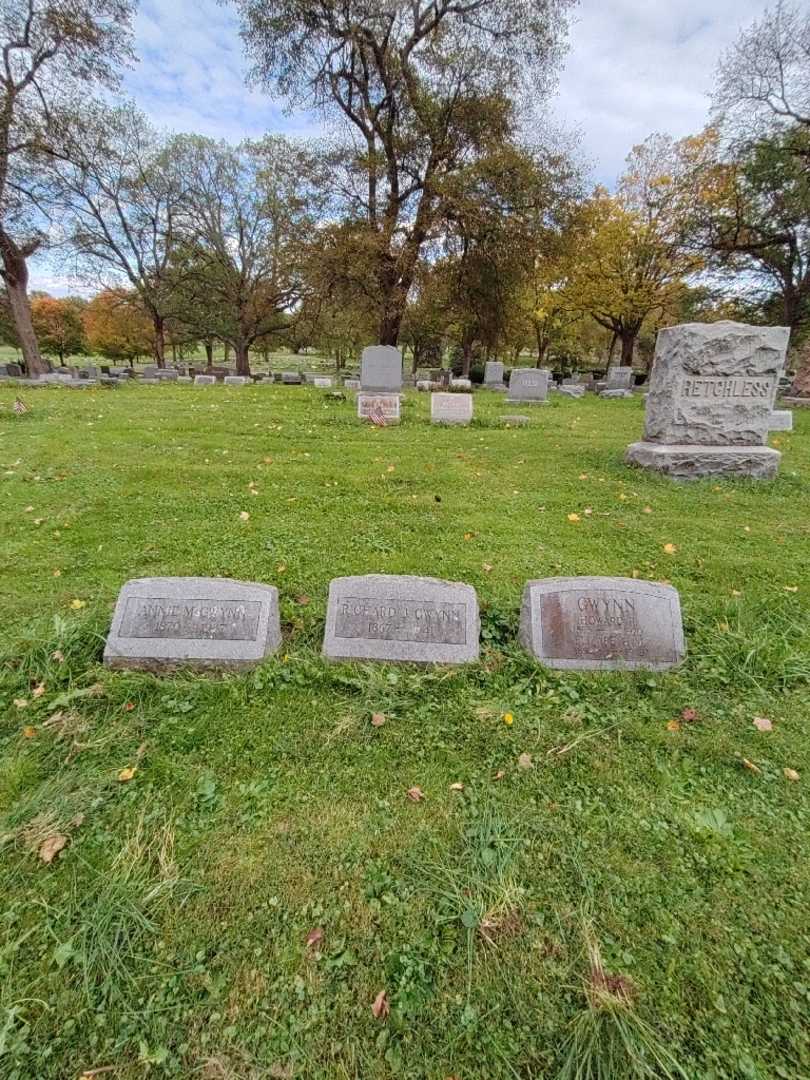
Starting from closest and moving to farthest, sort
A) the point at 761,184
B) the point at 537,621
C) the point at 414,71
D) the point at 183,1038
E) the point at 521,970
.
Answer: the point at 183,1038
the point at 521,970
the point at 537,621
the point at 414,71
the point at 761,184

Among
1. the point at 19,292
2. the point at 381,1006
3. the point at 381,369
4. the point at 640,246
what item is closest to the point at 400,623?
the point at 381,1006

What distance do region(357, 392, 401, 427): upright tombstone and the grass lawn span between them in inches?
255

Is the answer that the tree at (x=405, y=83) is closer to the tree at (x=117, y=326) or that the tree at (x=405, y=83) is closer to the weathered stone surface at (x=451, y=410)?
the weathered stone surface at (x=451, y=410)

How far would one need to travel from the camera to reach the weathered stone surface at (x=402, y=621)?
2.81 meters

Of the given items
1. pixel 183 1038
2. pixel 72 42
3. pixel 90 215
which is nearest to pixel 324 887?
pixel 183 1038

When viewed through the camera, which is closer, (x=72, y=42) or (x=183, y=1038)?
(x=183, y=1038)

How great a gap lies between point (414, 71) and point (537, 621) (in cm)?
2079

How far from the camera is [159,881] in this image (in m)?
1.75

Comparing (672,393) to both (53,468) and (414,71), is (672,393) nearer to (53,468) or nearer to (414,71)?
(53,468)

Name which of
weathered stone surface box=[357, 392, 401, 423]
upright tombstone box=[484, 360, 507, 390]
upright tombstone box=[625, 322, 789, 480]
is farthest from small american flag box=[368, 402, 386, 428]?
upright tombstone box=[484, 360, 507, 390]

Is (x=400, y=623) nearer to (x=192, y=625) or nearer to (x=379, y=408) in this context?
(x=192, y=625)

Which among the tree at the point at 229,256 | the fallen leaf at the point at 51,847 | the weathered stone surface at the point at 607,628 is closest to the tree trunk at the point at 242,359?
the tree at the point at 229,256

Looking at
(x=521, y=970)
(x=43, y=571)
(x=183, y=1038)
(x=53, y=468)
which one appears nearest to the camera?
(x=183, y=1038)

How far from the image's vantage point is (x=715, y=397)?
6.32 m
